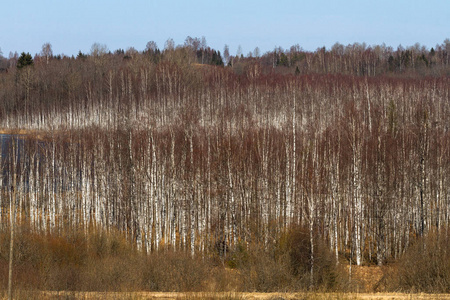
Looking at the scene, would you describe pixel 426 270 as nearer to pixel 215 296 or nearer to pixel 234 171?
pixel 215 296

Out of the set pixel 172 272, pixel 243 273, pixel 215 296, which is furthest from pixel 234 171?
pixel 215 296

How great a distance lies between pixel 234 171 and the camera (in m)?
37.7

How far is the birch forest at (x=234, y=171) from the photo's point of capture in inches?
1256

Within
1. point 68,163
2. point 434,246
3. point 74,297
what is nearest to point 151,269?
point 74,297

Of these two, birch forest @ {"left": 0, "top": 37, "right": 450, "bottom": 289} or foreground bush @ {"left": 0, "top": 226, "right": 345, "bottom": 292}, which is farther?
birch forest @ {"left": 0, "top": 37, "right": 450, "bottom": 289}

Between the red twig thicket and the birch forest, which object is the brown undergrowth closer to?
the birch forest

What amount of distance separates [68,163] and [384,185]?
26.2m

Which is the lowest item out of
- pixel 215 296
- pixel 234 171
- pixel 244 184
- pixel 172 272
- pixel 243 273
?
pixel 243 273

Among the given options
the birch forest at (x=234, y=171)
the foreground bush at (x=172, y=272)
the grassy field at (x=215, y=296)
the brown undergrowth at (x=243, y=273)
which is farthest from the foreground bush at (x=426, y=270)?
the foreground bush at (x=172, y=272)

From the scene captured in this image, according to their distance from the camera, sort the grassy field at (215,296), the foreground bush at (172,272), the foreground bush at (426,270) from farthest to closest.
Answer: the foreground bush at (426,270), the foreground bush at (172,272), the grassy field at (215,296)

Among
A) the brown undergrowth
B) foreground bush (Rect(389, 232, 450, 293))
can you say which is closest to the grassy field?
the brown undergrowth

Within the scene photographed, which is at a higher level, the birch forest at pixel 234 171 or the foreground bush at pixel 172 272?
the birch forest at pixel 234 171

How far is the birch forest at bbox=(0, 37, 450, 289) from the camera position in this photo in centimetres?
3189

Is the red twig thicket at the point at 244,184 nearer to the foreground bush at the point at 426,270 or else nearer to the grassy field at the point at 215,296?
the grassy field at the point at 215,296
